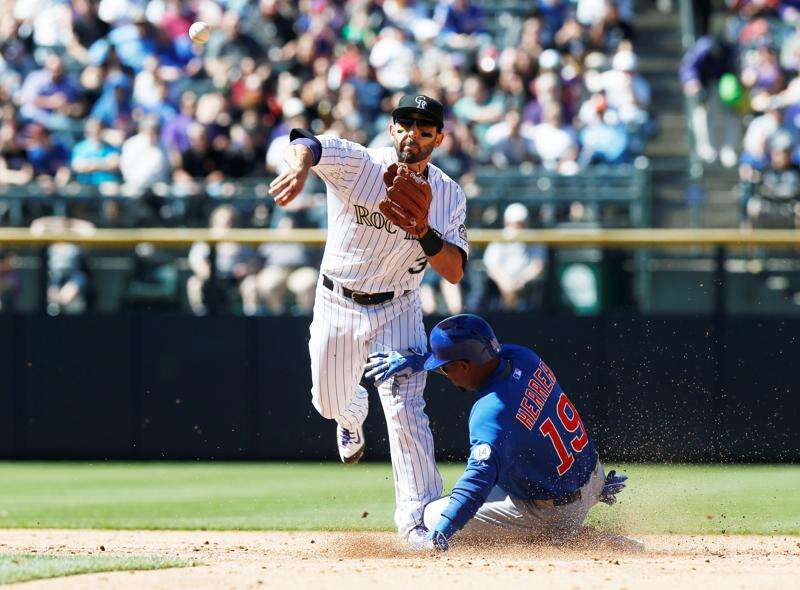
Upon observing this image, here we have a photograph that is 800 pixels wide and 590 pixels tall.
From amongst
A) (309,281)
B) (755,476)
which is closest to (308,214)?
(309,281)

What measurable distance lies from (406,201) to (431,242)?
0.23 m

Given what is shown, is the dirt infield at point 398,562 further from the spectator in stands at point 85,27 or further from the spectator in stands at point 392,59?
the spectator in stands at point 85,27

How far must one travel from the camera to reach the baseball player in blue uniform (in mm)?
5527

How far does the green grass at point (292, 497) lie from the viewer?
298 inches

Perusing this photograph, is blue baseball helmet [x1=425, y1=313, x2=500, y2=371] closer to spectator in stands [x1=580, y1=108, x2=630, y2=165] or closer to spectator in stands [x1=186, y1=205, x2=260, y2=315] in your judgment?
spectator in stands [x1=186, y1=205, x2=260, y2=315]

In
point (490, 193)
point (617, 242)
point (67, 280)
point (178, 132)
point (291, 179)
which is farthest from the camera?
point (178, 132)

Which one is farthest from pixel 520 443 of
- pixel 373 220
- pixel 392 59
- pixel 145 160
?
pixel 392 59

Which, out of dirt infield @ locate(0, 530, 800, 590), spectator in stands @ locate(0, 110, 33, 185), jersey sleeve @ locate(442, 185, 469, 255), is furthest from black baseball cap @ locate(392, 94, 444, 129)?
spectator in stands @ locate(0, 110, 33, 185)

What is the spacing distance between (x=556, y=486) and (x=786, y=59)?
874cm

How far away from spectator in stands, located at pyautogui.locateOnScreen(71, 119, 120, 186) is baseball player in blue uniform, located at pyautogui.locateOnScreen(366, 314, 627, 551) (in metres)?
6.96

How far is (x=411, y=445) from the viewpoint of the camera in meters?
6.39

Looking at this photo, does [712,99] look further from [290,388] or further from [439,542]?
[439,542]

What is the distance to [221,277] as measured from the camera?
1063 centimetres

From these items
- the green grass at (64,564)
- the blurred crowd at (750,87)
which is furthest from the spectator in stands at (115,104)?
the green grass at (64,564)
